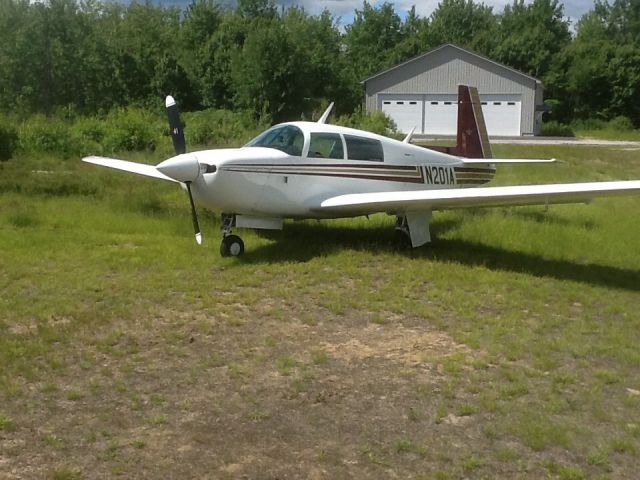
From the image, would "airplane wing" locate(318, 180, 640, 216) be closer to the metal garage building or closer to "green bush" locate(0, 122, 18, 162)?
"green bush" locate(0, 122, 18, 162)

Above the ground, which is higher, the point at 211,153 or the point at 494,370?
the point at 211,153

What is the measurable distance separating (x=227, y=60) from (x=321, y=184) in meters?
39.2

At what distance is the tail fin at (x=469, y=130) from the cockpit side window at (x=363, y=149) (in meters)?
2.43

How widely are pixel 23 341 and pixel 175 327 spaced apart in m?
1.33

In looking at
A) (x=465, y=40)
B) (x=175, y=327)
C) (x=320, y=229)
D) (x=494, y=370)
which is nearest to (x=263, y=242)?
(x=320, y=229)

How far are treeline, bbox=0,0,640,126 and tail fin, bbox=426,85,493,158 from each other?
78.6 ft

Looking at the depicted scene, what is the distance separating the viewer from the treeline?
138 feet

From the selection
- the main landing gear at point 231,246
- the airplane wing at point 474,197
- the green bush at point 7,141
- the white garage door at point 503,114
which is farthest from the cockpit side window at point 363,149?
the white garage door at point 503,114

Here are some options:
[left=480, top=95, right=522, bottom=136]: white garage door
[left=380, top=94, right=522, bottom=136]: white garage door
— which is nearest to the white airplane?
[left=380, top=94, right=522, bottom=136]: white garage door

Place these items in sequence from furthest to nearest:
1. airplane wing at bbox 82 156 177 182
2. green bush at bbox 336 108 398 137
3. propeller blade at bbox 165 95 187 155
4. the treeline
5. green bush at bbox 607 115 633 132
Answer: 1. green bush at bbox 607 115 633 132
2. the treeline
3. green bush at bbox 336 108 398 137
4. airplane wing at bbox 82 156 177 182
5. propeller blade at bbox 165 95 187 155

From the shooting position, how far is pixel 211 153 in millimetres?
8727

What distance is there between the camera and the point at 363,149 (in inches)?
398

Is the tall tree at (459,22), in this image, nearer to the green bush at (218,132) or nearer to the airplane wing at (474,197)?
the green bush at (218,132)

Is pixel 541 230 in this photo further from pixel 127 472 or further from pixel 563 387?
pixel 127 472
